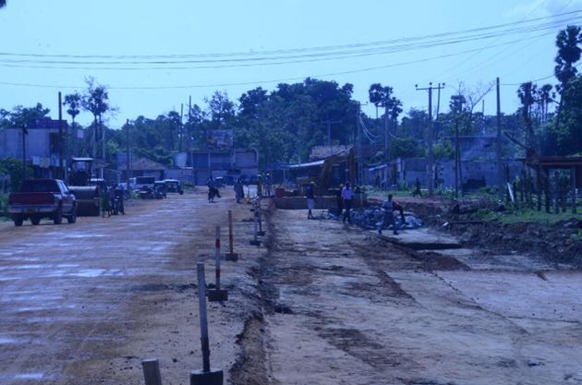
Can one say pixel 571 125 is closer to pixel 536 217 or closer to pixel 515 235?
pixel 536 217

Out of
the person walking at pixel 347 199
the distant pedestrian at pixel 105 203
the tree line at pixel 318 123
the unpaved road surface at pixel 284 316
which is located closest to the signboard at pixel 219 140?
the tree line at pixel 318 123

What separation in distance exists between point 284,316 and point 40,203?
95.9ft

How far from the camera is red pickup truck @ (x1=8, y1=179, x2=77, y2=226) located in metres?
45.1

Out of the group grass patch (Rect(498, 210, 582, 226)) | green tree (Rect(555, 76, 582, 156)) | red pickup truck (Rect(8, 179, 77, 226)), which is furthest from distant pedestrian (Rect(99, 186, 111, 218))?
green tree (Rect(555, 76, 582, 156))

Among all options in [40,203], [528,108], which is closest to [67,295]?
[40,203]

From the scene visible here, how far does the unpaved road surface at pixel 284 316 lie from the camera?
12.7m

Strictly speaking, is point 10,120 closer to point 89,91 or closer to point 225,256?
point 89,91

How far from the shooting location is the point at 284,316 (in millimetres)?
18125

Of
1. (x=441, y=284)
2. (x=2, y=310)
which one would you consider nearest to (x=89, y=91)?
(x=441, y=284)

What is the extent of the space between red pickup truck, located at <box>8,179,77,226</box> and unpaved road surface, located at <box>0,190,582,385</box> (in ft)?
38.3

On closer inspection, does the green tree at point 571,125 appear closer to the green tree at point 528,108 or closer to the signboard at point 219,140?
the green tree at point 528,108

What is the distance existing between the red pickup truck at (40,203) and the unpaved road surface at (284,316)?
11.7 m

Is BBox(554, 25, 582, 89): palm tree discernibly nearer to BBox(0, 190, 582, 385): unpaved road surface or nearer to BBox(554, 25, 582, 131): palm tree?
BBox(554, 25, 582, 131): palm tree

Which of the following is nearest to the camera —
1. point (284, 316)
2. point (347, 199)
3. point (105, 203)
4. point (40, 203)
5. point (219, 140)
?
point (284, 316)
